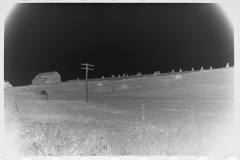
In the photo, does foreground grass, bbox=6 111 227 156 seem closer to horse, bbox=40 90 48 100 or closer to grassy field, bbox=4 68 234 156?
grassy field, bbox=4 68 234 156

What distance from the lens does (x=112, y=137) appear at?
6.98m

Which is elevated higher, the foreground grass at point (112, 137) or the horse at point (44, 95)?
the horse at point (44, 95)

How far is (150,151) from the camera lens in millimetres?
6488

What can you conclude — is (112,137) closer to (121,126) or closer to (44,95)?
(121,126)

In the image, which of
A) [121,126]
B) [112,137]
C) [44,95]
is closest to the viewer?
[112,137]

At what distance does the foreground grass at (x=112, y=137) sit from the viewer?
6.57m

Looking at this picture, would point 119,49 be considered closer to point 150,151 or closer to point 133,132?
point 133,132

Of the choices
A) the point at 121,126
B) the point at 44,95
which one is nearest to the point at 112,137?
the point at 121,126

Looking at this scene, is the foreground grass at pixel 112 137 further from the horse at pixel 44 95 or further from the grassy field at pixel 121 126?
the horse at pixel 44 95

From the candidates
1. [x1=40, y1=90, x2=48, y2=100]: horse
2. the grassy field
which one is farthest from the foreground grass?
[x1=40, y1=90, x2=48, y2=100]: horse

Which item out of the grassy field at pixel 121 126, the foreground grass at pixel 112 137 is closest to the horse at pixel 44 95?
the grassy field at pixel 121 126

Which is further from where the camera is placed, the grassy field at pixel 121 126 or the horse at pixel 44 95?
the horse at pixel 44 95

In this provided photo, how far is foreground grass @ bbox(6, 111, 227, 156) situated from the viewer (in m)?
6.57

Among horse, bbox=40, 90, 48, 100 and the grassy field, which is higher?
horse, bbox=40, 90, 48, 100
